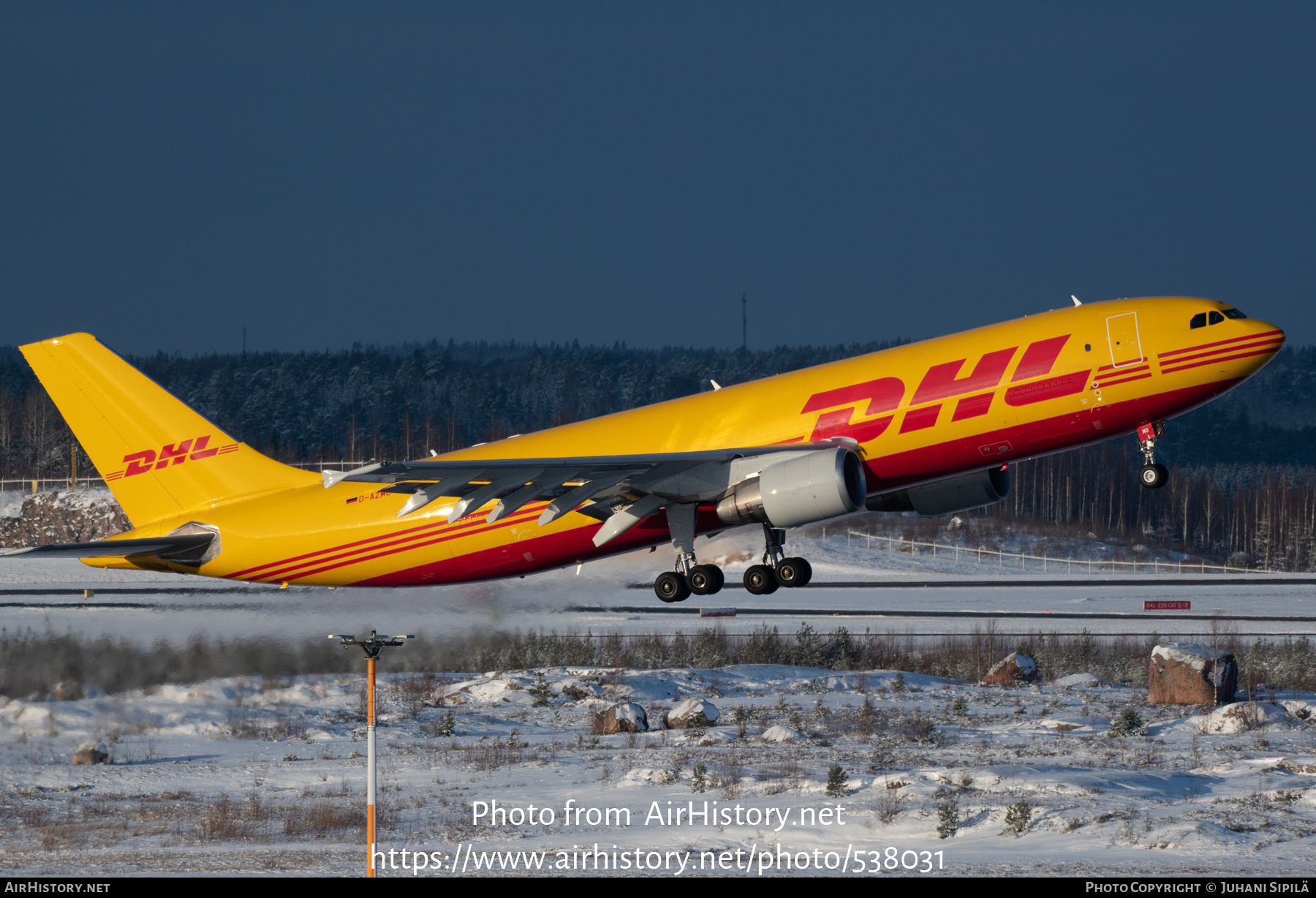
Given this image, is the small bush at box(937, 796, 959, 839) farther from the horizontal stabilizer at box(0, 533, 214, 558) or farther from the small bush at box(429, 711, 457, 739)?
the horizontal stabilizer at box(0, 533, 214, 558)

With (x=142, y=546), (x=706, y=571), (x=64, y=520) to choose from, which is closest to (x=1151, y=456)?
(x=706, y=571)

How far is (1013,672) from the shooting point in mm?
54781

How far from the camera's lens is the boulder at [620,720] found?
1832 inches

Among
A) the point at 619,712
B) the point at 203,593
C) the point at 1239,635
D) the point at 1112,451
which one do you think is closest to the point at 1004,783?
the point at 619,712

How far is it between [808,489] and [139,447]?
19.8m

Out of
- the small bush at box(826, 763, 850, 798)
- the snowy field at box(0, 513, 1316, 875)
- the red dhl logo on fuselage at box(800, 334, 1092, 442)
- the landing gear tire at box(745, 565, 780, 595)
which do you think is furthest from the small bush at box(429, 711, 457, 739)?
the red dhl logo on fuselage at box(800, 334, 1092, 442)

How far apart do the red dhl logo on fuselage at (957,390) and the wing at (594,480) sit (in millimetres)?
880

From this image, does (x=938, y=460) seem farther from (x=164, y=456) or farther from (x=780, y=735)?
(x=164, y=456)

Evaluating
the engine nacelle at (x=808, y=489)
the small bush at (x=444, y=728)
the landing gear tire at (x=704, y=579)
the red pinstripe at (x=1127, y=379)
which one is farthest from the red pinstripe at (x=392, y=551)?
the red pinstripe at (x=1127, y=379)

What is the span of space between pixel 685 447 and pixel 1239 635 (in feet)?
126

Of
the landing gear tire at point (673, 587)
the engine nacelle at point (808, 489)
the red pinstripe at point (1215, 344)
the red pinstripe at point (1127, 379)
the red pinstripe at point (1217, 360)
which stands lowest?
the landing gear tire at point (673, 587)

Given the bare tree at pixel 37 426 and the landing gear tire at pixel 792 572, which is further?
the bare tree at pixel 37 426

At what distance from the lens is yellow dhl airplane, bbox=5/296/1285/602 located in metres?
31.3

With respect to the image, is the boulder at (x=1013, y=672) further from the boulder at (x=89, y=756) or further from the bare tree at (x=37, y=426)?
the bare tree at (x=37, y=426)
